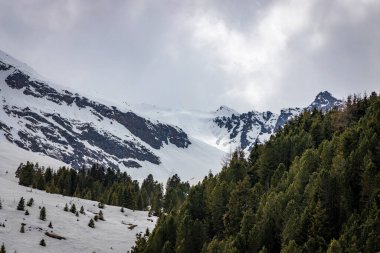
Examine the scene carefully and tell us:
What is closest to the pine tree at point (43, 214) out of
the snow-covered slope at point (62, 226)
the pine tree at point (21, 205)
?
the snow-covered slope at point (62, 226)

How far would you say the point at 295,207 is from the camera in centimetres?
6894

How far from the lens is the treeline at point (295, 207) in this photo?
6144 centimetres

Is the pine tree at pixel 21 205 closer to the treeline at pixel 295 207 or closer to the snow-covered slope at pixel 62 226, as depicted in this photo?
the snow-covered slope at pixel 62 226

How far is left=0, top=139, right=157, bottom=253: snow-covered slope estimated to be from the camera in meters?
72.1

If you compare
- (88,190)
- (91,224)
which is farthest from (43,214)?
(88,190)

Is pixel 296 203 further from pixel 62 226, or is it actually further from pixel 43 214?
pixel 43 214

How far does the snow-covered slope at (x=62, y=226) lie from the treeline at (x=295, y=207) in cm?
793

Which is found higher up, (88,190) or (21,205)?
(88,190)

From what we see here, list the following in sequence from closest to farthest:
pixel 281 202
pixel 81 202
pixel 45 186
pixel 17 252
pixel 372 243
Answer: pixel 372 243 < pixel 17 252 < pixel 281 202 < pixel 81 202 < pixel 45 186

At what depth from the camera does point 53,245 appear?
7362 centimetres

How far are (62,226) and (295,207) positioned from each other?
1630 inches

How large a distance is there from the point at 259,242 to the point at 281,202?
7.75m

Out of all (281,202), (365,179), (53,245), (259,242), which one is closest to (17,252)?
(53,245)

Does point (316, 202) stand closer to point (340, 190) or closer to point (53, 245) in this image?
point (340, 190)
